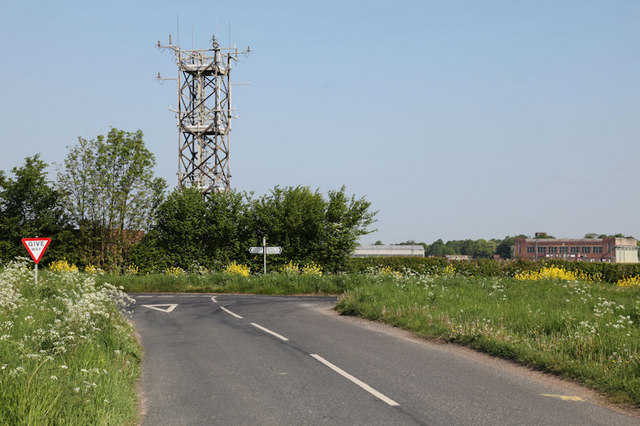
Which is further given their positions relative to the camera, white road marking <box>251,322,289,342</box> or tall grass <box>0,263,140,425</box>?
white road marking <box>251,322,289,342</box>

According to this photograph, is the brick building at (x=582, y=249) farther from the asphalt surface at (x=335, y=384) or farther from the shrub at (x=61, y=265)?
the asphalt surface at (x=335, y=384)

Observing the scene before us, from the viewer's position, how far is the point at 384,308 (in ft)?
50.5

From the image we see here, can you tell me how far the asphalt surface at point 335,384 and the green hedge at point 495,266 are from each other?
55.2 feet

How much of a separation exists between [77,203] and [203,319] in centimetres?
2452

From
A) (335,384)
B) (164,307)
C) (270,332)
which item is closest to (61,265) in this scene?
(164,307)

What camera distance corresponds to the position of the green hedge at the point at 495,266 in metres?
31.3

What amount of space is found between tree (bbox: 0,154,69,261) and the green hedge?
809 inches

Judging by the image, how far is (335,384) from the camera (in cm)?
783

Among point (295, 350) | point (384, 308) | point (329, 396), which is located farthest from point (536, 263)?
point (329, 396)

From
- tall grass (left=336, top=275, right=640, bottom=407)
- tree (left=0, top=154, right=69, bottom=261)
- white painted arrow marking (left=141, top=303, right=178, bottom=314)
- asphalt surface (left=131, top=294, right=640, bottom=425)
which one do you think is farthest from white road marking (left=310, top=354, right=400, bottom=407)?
tree (left=0, top=154, right=69, bottom=261)

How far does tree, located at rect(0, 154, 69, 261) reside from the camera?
3547 cm

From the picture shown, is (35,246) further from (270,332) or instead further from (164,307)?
(270,332)

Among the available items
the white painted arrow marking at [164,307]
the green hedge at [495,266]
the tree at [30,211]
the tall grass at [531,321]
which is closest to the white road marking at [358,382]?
the tall grass at [531,321]

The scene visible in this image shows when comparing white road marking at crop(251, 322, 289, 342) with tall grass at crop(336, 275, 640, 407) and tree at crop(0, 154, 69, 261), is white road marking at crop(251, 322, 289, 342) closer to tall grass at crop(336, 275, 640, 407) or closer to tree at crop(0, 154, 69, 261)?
tall grass at crop(336, 275, 640, 407)
